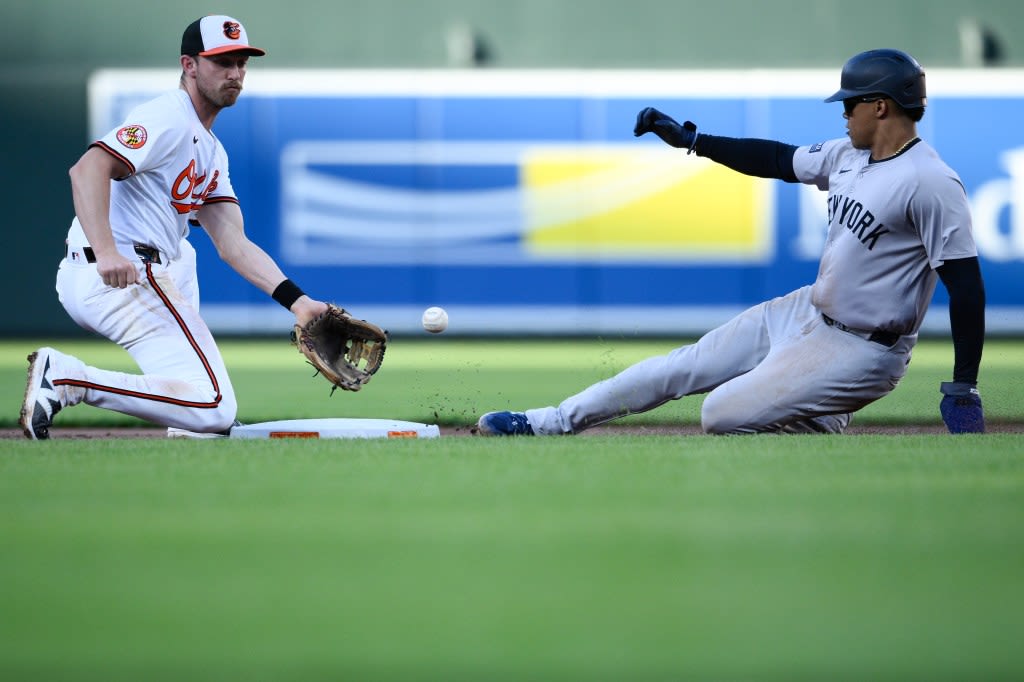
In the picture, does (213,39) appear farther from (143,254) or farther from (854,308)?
(854,308)

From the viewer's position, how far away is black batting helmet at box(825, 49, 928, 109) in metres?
4.56

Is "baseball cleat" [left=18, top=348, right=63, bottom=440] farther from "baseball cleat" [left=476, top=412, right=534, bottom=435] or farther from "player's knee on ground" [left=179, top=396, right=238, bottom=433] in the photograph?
"baseball cleat" [left=476, top=412, right=534, bottom=435]

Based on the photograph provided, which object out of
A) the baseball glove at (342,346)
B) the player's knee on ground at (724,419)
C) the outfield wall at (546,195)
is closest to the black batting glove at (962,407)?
the player's knee on ground at (724,419)

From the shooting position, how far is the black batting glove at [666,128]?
195 inches

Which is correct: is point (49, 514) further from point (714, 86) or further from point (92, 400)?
point (714, 86)

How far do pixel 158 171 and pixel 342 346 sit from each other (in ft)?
3.12

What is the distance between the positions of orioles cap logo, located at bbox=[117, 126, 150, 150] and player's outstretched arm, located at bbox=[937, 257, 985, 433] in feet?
8.65

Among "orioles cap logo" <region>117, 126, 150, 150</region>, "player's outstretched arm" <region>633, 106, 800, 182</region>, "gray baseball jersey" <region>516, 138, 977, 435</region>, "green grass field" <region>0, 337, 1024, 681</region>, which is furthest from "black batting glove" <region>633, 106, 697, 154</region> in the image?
"orioles cap logo" <region>117, 126, 150, 150</region>

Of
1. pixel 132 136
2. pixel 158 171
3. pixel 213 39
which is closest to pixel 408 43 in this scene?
pixel 213 39

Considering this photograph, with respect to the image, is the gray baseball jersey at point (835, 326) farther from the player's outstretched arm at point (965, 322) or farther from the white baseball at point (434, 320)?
the white baseball at point (434, 320)

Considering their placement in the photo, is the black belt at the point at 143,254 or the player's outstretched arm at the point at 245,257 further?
the player's outstretched arm at the point at 245,257

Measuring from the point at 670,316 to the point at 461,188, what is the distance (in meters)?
2.40

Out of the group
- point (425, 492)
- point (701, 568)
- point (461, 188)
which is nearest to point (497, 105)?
point (461, 188)

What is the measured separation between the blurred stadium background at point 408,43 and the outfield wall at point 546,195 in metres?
0.25
